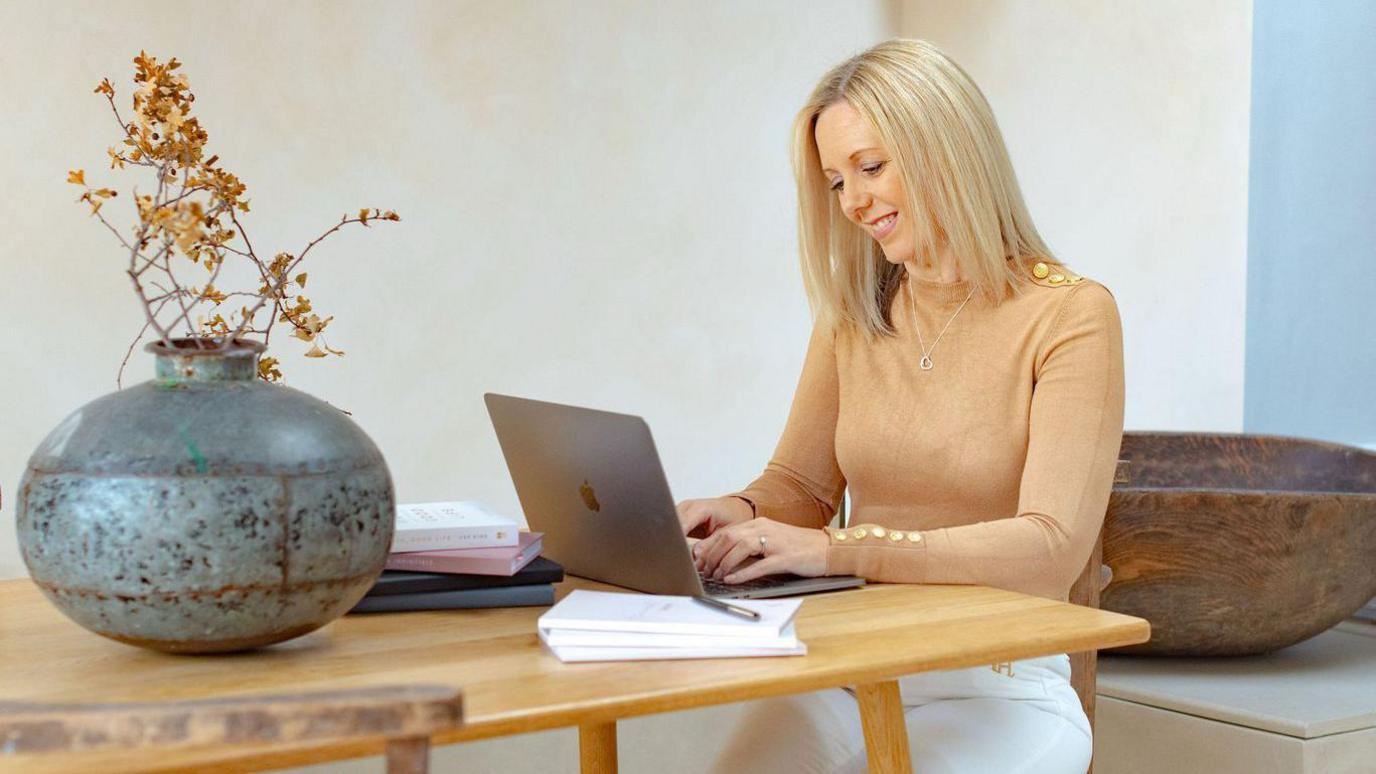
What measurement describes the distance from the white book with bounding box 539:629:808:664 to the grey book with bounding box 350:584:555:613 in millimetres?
248

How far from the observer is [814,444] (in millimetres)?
2090

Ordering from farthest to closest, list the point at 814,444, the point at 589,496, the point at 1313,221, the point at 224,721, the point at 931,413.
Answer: the point at 1313,221 < the point at 814,444 < the point at 931,413 < the point at 589,496 < the point at 224,721

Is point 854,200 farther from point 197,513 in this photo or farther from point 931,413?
point 197,513

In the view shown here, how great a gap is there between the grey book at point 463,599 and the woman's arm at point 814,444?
665mm

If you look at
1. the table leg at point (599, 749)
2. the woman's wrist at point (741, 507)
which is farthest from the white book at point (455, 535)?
the woman's wrist at point (741, 507)

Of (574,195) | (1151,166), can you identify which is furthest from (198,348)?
(1151,166)

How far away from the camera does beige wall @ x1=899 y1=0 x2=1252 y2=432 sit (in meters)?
3.21

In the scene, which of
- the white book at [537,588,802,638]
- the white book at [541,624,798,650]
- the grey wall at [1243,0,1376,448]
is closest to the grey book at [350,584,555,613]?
the white book at [537,588,802,638]

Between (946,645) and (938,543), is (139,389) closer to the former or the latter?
(946,645)

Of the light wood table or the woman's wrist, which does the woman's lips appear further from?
the light wood table

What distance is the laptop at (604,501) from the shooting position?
54.3 inches

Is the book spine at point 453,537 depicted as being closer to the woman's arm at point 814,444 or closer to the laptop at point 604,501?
the laptop at point 604,501

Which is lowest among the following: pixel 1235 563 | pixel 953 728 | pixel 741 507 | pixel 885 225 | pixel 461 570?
pixel 1235 563

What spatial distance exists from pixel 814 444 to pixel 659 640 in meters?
0.91
